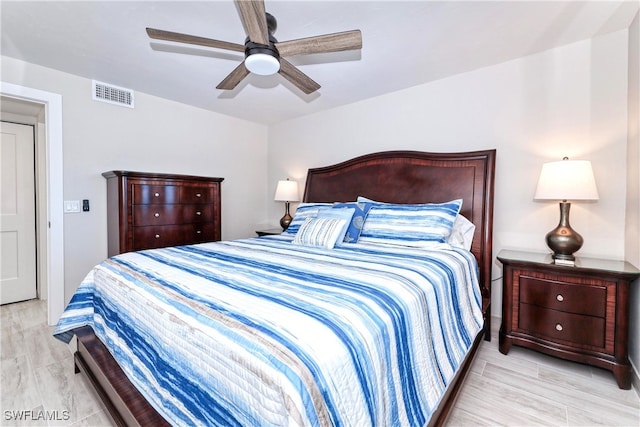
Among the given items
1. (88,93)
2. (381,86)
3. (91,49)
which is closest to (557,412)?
(381,86)

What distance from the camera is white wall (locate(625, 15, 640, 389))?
Result: 1836mm

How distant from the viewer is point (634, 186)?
6.27ft

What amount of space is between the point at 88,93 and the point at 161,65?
929 millimetres

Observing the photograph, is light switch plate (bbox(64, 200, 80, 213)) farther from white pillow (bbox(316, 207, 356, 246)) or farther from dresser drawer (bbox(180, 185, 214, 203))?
white pillow (bbox(316, 207, 356, 246))

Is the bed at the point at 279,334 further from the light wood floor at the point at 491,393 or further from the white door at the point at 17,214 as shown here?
the white door at the point at 17,214

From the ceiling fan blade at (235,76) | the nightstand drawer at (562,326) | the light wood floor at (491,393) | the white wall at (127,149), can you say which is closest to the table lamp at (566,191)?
the nightstand drawer at (562,326)

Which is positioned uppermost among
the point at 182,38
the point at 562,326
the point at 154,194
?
the point at 182,38

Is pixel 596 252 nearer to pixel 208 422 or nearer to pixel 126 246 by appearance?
pixel 208 422

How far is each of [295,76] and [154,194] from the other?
1.91 metres


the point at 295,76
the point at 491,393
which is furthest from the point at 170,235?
the point at 491,393

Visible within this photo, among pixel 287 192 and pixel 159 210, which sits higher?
pixel 287 192

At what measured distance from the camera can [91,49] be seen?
2.35m

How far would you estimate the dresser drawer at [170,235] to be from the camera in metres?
2.89

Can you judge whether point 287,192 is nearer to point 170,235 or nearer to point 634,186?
point 170,235
